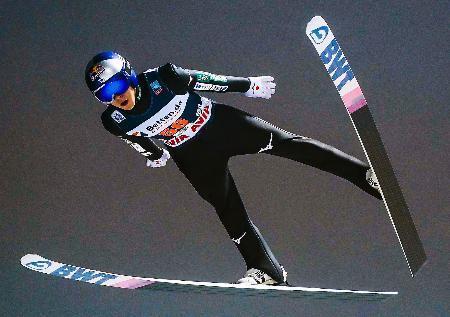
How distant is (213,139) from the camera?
2027 mm

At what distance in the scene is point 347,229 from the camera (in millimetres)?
2346

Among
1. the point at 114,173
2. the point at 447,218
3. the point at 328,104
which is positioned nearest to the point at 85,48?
the point at 114,173

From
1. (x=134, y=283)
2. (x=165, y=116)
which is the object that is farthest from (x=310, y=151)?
(x=134, y=283)

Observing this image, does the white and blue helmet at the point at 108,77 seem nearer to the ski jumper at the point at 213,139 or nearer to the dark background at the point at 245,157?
the ski jumper at the point at 213,139

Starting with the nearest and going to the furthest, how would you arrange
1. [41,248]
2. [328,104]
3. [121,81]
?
1. [121,81]
2. [328,104]
3. [41,248]

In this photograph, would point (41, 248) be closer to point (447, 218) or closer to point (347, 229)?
point (347, 229)

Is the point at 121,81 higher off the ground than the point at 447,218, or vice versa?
the point at 121,81

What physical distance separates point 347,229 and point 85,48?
1.33 m

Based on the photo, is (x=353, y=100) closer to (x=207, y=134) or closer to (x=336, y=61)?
(x=336, y=61)

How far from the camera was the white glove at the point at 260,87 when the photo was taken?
2017mm

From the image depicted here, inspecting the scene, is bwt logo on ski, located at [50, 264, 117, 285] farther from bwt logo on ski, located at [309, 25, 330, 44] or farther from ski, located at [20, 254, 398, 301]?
bwt logo on ski, located at [309, 25, 330, 44]

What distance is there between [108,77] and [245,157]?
2.22ft

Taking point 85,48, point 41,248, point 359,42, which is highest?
point 85,48

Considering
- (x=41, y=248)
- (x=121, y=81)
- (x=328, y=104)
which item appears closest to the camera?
(x=121, y=81)
